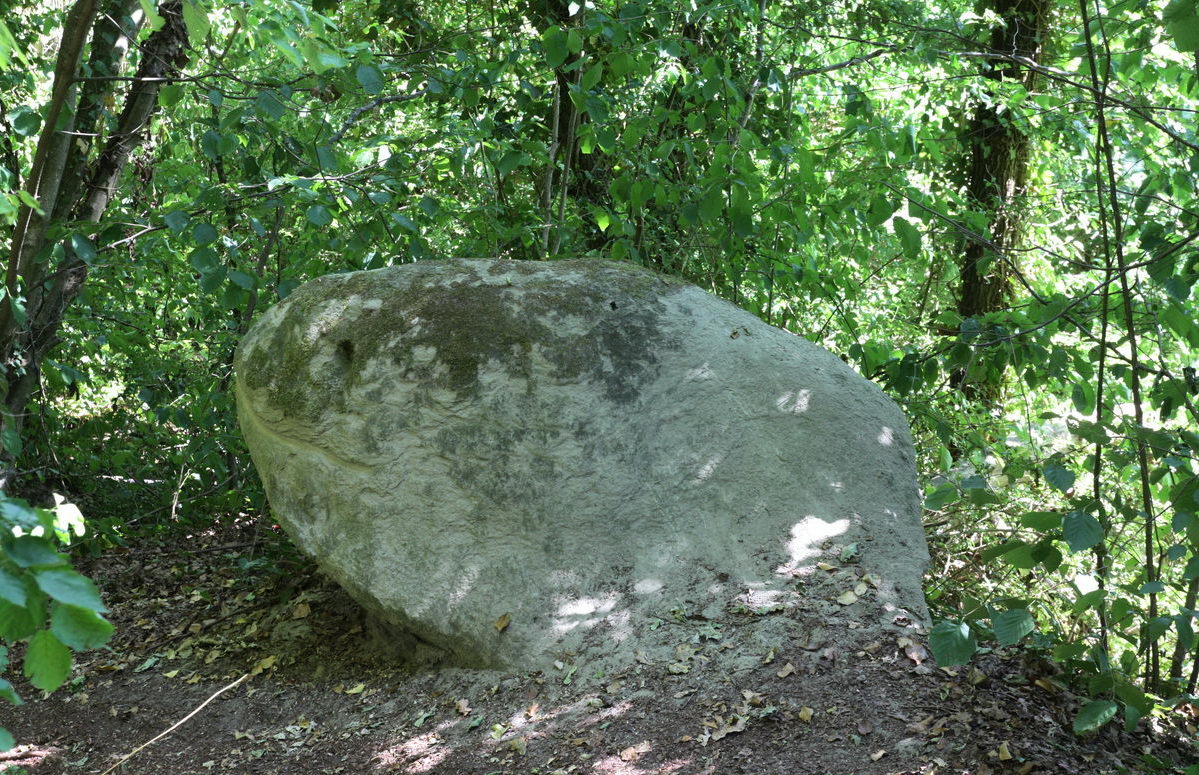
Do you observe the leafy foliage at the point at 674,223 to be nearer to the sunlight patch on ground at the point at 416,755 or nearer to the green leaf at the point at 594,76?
the green leaf at the point at 594,76

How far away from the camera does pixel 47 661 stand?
158cm

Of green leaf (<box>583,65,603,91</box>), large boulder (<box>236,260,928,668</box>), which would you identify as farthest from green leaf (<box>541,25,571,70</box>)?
large boulder (<box>236,260,928,668</box>)

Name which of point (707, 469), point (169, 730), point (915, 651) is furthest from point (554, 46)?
point (169, 730)

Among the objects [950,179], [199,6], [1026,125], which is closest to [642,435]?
[199,6]

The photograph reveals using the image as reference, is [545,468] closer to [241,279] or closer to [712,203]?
[241,279]

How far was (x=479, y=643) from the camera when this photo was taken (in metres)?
4.09

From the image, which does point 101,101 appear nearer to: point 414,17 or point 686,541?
point 414,17

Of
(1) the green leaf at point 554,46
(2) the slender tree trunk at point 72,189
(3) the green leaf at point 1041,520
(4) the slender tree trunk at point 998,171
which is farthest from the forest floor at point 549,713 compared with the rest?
(4) the slender tree trunk at point 998,171

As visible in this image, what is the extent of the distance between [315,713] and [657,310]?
95.4 inches

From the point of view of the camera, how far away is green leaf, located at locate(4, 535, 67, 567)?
4.96 feet

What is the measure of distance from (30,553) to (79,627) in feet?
0.47

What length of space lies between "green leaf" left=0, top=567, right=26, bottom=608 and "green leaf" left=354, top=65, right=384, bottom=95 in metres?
2.92

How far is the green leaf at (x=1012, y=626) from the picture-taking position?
2.77m

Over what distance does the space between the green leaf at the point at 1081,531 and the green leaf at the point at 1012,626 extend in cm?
28
